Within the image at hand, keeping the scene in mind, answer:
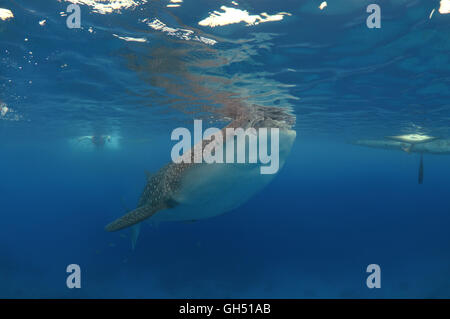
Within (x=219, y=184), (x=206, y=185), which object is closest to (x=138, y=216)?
(x=206, y=185)

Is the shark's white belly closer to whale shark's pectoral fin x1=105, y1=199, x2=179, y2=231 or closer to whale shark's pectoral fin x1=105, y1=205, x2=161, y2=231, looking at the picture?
whale shark's pectoral fin x1=105, y1=199, x2=179, y2=231

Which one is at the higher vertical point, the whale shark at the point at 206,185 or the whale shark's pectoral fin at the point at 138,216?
the whale shark at the point at 206,185

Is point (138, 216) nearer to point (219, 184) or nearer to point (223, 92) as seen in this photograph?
point (219, 184)

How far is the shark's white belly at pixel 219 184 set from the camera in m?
3.87

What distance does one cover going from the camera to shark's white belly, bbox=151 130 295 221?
12.7 ft

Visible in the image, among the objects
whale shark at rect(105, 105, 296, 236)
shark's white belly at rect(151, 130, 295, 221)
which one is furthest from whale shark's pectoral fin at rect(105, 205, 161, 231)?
shark's white belly at rect(151, 130, 295, 221)

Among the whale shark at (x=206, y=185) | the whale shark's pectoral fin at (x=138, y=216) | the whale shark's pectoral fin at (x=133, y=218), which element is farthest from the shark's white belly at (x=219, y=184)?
the whale shark's pectoral fin at (x=133, y=218)

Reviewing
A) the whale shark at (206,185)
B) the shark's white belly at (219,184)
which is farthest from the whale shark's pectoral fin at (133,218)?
the shark's white belly at (219,184)

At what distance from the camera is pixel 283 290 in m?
16.6

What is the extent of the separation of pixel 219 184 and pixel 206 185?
7.8 inches

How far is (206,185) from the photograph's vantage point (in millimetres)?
4000

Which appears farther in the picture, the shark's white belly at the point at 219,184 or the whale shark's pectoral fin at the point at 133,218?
the whale shark's pectoral fin at the point at 133,218

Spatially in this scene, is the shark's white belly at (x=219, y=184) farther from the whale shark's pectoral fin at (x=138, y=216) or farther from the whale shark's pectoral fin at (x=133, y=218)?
the whale shark's pectoral fin at (x=133, y=218)

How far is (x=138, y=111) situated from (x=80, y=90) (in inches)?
216
